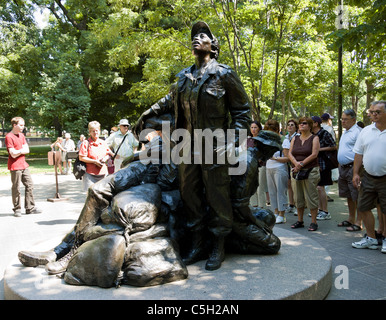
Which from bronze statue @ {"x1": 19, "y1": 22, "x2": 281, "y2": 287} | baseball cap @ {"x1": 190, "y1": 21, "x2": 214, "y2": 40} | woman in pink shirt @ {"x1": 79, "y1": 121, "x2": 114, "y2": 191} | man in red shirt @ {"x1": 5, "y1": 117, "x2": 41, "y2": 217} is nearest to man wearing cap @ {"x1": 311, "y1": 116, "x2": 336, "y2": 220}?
bronze statue @ {"x1": 19, "y1": 22, "x2": 281, "y2": 287}

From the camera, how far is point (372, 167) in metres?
5.19

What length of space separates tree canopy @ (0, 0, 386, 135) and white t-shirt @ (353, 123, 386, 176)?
6.70 feet

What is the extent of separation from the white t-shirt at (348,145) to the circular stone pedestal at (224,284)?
9.71 ft

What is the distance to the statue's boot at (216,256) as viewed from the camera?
3.92 m

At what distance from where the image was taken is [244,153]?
4457mm

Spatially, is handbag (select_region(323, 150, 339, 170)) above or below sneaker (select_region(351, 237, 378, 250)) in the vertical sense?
above

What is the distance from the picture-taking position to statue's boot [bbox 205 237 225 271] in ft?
12.9

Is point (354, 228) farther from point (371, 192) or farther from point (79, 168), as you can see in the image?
point (79, 168)

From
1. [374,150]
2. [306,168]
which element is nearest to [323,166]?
[306,168]

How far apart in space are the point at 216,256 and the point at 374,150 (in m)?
2.91

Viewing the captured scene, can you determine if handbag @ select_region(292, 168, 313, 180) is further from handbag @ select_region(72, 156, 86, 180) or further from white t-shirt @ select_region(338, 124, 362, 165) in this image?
handbag @ select_region(72, 156, 86, 180)

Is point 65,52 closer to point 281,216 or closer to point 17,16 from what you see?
point 17,16
